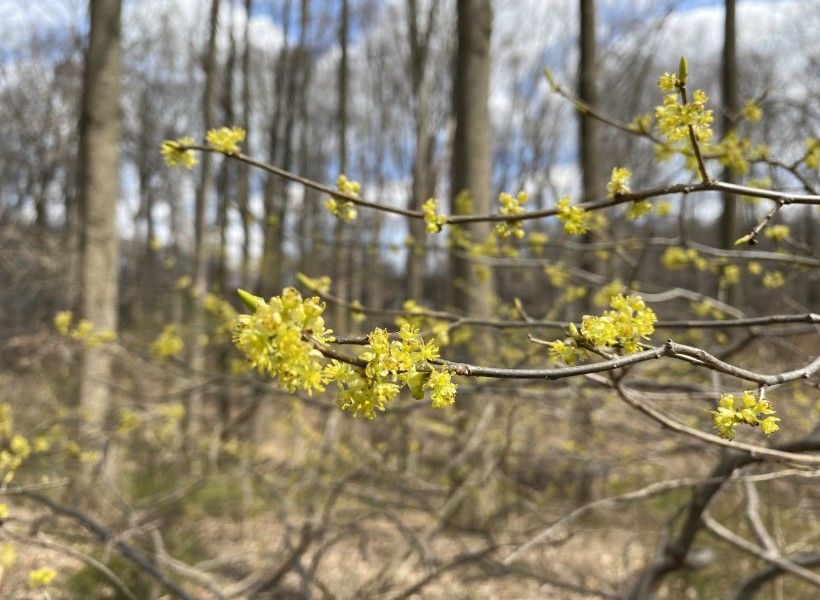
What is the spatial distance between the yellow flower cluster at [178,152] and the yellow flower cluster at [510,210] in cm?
93

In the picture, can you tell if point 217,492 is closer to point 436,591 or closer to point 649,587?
point 436,591

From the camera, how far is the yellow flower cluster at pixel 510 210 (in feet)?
5.69

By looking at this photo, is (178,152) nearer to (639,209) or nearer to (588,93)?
(639,209)

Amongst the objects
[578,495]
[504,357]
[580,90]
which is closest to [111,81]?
[504,357]

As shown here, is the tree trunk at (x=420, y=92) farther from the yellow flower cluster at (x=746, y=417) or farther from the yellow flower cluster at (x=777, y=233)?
the yellow flower cluster at (x=746, y=417)

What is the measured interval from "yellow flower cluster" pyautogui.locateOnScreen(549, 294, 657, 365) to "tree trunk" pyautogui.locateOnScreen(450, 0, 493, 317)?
399 centimetres

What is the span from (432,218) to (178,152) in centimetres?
79

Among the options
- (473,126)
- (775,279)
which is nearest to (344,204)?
(775,279)

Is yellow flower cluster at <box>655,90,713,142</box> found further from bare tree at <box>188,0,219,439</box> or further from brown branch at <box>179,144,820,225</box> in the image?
bare tree at <box>188,0,219,439</box>

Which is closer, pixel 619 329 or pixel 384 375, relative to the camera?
pixel 384 375

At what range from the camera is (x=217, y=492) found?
641 cm

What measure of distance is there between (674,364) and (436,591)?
95.8 inches

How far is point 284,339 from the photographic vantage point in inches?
35.2

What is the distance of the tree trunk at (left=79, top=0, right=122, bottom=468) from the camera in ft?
17.0
